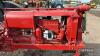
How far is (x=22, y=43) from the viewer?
7.55 m

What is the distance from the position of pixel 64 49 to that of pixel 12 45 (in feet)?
4.01

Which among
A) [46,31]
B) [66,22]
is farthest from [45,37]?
[66,22]

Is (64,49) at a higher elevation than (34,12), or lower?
lower

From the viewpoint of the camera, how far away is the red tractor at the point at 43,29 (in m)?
7.39

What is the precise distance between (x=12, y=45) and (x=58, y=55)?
1.58 m

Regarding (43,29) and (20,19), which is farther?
(43,29)

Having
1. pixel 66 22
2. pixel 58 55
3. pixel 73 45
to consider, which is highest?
pixel 66 22

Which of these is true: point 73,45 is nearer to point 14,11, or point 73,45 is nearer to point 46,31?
point 46,31

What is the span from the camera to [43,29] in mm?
7578

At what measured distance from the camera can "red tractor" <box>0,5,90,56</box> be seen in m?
7.39

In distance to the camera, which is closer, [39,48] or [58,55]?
[39,48]

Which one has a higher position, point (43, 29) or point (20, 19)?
point (20, 19)

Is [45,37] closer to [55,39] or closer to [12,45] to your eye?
[55,39]

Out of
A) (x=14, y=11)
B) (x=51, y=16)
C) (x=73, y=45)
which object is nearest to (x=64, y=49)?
(x=73, y=45)
